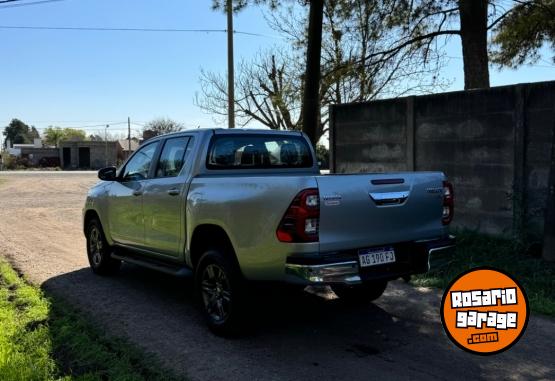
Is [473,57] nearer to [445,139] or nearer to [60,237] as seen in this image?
[445,139]

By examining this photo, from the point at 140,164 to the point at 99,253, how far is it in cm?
157

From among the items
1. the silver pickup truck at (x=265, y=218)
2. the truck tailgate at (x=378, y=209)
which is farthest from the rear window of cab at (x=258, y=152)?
the truck tailgate at (x=378, y=209)

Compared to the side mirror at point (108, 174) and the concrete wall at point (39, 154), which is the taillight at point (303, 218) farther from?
the concrete wall at point (39, 154)

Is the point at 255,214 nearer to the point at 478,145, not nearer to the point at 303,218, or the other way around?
the point at 303,218

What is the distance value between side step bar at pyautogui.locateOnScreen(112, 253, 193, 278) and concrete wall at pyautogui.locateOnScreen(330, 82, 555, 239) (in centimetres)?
491

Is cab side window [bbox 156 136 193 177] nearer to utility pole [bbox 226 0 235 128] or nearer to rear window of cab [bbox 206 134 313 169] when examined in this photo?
rear window of cab [bbox 206 134 313 169]

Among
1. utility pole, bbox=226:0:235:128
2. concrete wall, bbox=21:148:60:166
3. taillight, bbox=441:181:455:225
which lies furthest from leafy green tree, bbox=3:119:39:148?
taillight, bbox=441:181:455:225

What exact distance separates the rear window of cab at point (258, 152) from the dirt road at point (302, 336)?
152 cm

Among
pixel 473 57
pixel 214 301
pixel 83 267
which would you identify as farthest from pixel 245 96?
pixel 214 301

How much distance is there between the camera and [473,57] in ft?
34.5

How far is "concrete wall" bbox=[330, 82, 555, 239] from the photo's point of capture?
25.2ft

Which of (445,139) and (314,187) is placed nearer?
(314,187)

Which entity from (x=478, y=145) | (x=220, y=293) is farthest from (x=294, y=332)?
(x=478, y=145)

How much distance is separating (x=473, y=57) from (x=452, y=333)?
26.6 ft
